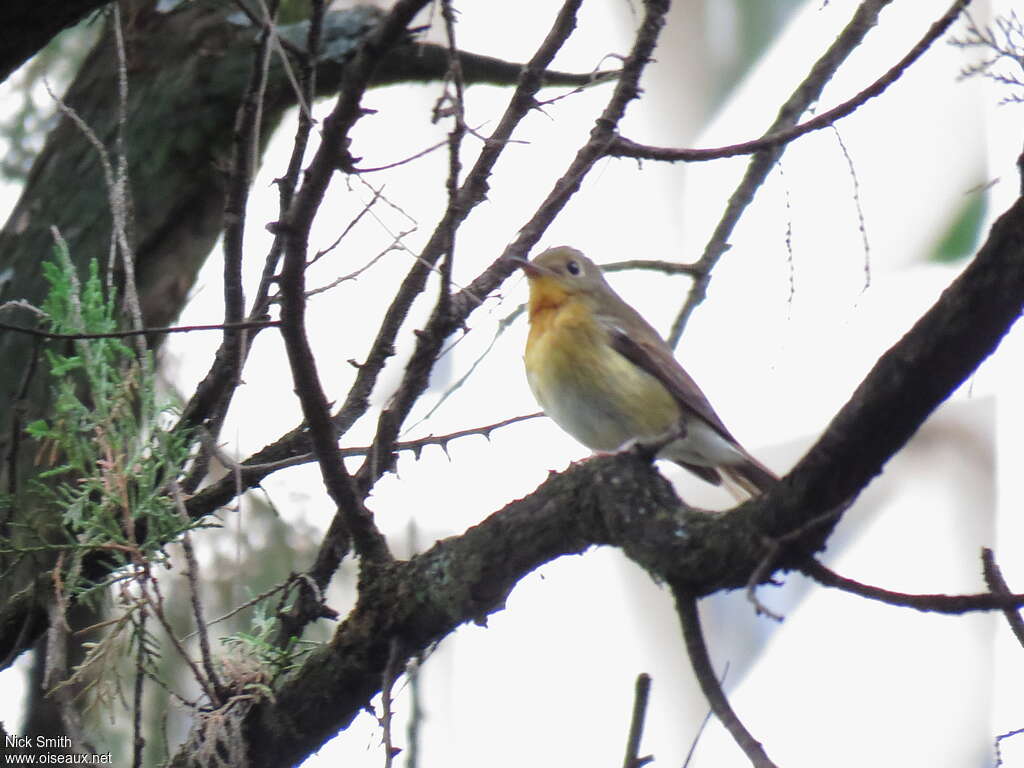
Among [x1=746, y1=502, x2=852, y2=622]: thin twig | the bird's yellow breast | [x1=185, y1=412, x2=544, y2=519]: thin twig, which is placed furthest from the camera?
the bird's yellow breast

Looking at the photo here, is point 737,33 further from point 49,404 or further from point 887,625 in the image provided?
point 49,404

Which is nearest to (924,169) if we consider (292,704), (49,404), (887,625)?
(887,625)

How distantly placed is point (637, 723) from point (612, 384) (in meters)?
2.52

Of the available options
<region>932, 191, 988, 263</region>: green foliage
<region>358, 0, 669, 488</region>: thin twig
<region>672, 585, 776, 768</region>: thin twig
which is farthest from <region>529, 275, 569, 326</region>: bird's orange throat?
<region>932, 191, 988, 263</region>: green foliage

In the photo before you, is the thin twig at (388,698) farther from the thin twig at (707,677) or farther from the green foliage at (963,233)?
the green foliage at (963,233)

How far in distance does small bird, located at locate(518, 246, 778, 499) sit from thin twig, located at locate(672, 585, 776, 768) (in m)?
2.03

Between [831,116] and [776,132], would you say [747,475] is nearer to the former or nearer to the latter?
[776,132]

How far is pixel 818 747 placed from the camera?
970cm

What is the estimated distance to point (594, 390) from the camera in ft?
14.1

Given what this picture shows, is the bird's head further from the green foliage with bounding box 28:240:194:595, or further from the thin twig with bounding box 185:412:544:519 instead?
the green foliage with bounding box 28:240:194:595

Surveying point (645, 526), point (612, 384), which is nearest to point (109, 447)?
point (645, 526)

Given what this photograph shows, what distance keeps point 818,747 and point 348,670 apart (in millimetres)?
7942

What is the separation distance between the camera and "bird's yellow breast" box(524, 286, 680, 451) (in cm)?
430

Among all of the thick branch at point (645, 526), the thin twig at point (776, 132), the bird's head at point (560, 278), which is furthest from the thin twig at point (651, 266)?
the thick branch at point (645, 526)
